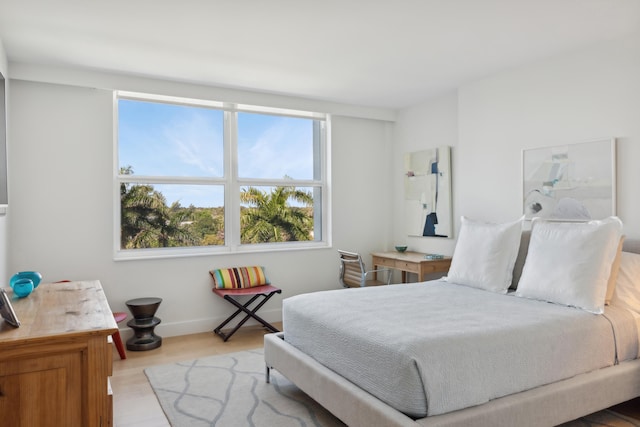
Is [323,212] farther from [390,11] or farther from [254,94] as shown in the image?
[390,11]

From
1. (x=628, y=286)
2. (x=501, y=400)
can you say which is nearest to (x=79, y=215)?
(x=501, y=400)

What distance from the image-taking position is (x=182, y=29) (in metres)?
3.19

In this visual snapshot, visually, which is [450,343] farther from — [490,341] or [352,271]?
[352,271]

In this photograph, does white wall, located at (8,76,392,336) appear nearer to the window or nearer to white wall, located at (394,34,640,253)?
the window

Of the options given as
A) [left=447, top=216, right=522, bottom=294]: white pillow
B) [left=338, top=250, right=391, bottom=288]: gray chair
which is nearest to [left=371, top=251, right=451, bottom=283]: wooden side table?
[left=338, top=250, right=391, bottom=288]: gray chair

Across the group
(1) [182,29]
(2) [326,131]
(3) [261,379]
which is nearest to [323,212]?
(2) [326,131]

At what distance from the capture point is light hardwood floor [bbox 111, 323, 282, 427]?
2.86 meters

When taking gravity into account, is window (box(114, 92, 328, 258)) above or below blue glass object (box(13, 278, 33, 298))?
above

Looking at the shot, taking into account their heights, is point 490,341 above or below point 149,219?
below

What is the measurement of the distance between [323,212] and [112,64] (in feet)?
9.15

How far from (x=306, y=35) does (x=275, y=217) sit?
2.48 meters

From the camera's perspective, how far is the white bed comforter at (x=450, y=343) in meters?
2.12

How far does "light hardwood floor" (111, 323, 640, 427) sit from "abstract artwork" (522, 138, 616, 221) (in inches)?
54.3

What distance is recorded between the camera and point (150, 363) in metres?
3.83
